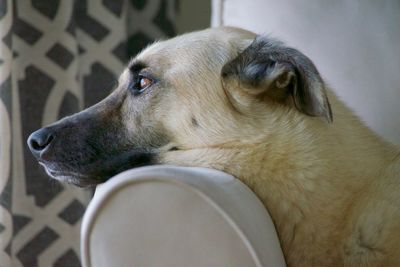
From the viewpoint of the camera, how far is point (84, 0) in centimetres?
214

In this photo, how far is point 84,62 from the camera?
2.17m

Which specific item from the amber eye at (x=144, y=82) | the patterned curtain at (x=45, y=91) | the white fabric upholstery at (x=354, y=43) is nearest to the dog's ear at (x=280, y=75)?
the amber eye at (x=144, y=82)

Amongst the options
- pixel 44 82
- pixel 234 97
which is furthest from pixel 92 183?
pixel 44 82

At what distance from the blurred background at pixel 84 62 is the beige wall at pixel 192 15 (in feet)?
0.54

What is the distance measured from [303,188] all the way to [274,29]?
0.67 metres

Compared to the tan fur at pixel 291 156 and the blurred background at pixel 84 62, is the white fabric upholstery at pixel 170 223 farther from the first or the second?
the blurred background at pixel 84 62

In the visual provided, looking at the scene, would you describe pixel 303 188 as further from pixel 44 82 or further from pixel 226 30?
pixel 44 82

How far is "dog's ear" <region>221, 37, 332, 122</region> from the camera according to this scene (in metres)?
0.95

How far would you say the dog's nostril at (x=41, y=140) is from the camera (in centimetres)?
113

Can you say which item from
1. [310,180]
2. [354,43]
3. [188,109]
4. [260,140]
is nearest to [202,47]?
[188,109]

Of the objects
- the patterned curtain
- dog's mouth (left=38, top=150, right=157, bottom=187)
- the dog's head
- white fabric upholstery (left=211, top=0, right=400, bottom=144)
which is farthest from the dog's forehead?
the patterned curtain

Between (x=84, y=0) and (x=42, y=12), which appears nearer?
(x=42, y=12)

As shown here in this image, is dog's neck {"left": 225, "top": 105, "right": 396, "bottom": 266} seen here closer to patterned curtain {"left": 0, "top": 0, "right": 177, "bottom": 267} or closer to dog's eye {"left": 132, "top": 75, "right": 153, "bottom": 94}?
dog's eye {"left": 132, "top": 75, "right": 153, "bottom": 94}

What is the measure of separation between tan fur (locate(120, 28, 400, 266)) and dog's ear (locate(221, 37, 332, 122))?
2 cm
